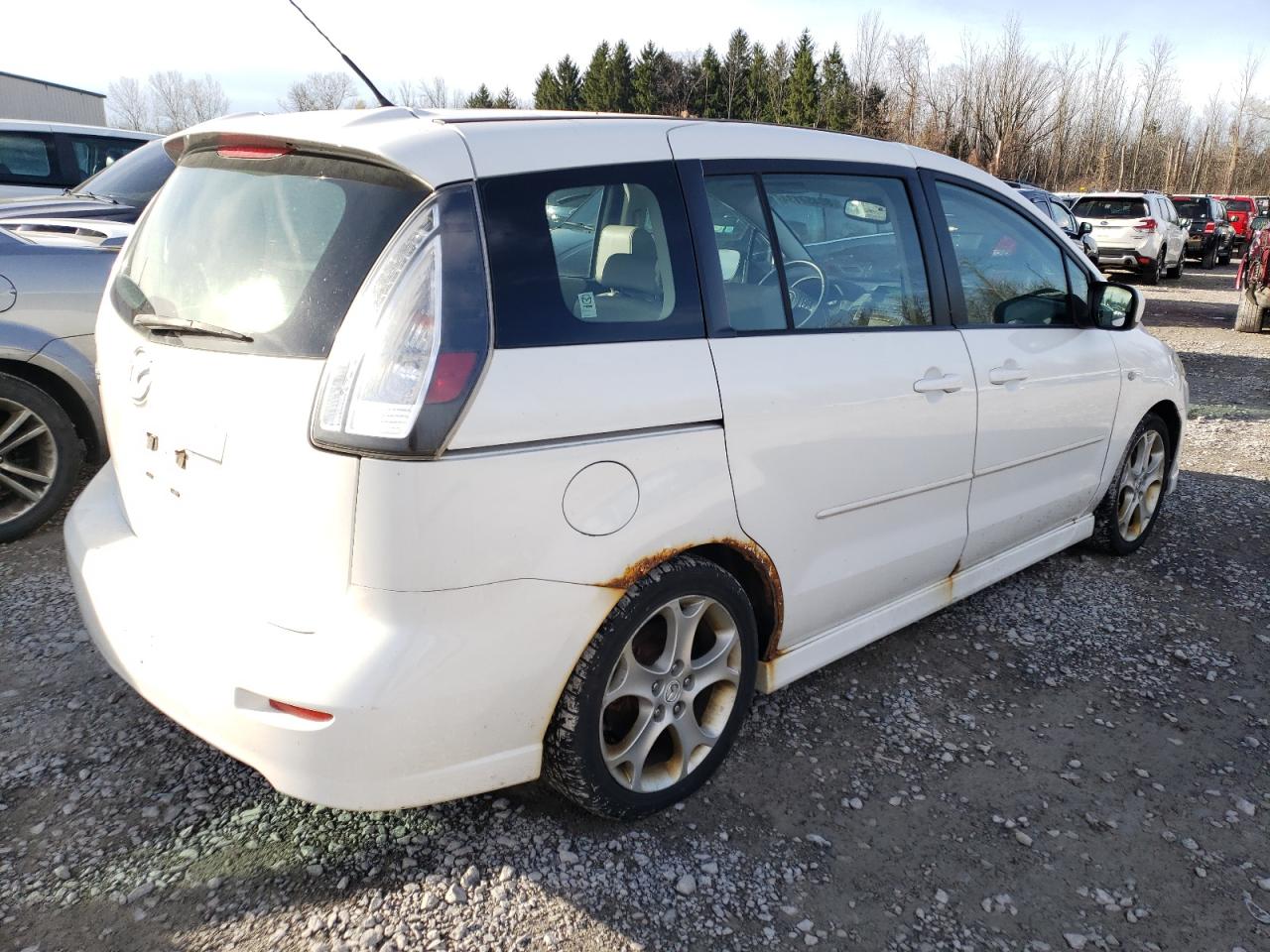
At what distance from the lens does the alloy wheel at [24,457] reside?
418cm

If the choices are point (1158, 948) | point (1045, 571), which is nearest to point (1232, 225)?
point (1045, 571)

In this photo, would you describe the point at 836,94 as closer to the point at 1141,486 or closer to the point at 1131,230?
the point at 1131,230

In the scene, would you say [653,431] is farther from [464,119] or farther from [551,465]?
[464,119]

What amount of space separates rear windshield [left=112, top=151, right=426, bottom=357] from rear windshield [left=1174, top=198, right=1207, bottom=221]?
27167 mm

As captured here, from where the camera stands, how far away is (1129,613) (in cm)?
409

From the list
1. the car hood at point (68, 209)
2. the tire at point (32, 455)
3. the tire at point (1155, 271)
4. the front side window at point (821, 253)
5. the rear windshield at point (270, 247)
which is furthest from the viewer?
the tire at point (1155, 271)

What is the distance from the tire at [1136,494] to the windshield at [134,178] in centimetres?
671

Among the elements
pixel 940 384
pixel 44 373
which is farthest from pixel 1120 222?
pixel 44 373

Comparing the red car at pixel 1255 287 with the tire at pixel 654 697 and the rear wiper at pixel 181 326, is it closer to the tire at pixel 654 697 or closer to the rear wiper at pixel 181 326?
the tire at pixel 654 697

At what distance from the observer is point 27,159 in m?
10.0

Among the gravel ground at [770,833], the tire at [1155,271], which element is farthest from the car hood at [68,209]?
the tire at [1155,271]

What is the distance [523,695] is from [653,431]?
672 millimetres

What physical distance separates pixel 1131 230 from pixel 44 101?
44.9 metres

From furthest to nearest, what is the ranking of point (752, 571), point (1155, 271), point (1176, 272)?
point (1176, 272), point (1155, 271), point (752, 571)
